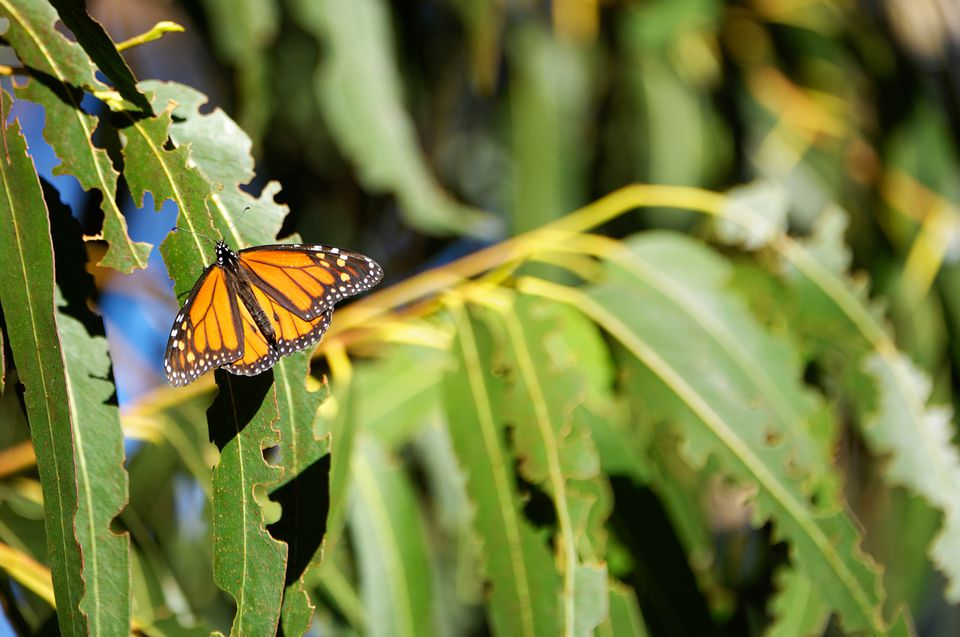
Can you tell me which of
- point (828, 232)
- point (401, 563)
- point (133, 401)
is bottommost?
point (401, 563)

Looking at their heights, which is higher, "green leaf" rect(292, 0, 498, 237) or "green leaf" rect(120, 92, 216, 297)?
"green leaf" rect(292, 0, 498, 237)

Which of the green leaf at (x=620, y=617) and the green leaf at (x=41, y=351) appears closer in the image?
the green leaf at (x=41, y=351)

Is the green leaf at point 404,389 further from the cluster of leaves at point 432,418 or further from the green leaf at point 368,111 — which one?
the green leaf at point 368,111

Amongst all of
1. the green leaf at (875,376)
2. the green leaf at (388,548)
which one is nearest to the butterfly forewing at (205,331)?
the green leaf at (388,548)

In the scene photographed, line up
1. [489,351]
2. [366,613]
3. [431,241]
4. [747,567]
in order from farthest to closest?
1. [431,241]
2. [747,567]
3. [366,613]
4. [489,351]

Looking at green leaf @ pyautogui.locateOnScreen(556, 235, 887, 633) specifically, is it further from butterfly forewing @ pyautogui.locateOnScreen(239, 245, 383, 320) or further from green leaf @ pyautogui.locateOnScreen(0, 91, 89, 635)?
green leaf @ pyautogui.locateOnScreen(0, 91, 89, 635)

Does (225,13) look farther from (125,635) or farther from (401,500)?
(125,635)

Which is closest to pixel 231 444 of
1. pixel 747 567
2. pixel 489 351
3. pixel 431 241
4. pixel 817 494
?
pixel 489 351

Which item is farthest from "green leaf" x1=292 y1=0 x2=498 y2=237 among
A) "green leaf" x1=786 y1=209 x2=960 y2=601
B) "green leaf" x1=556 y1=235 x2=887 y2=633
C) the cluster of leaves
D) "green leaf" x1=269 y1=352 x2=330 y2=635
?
"green leaf" x1=269 y1=352 x2=330 y2=635
